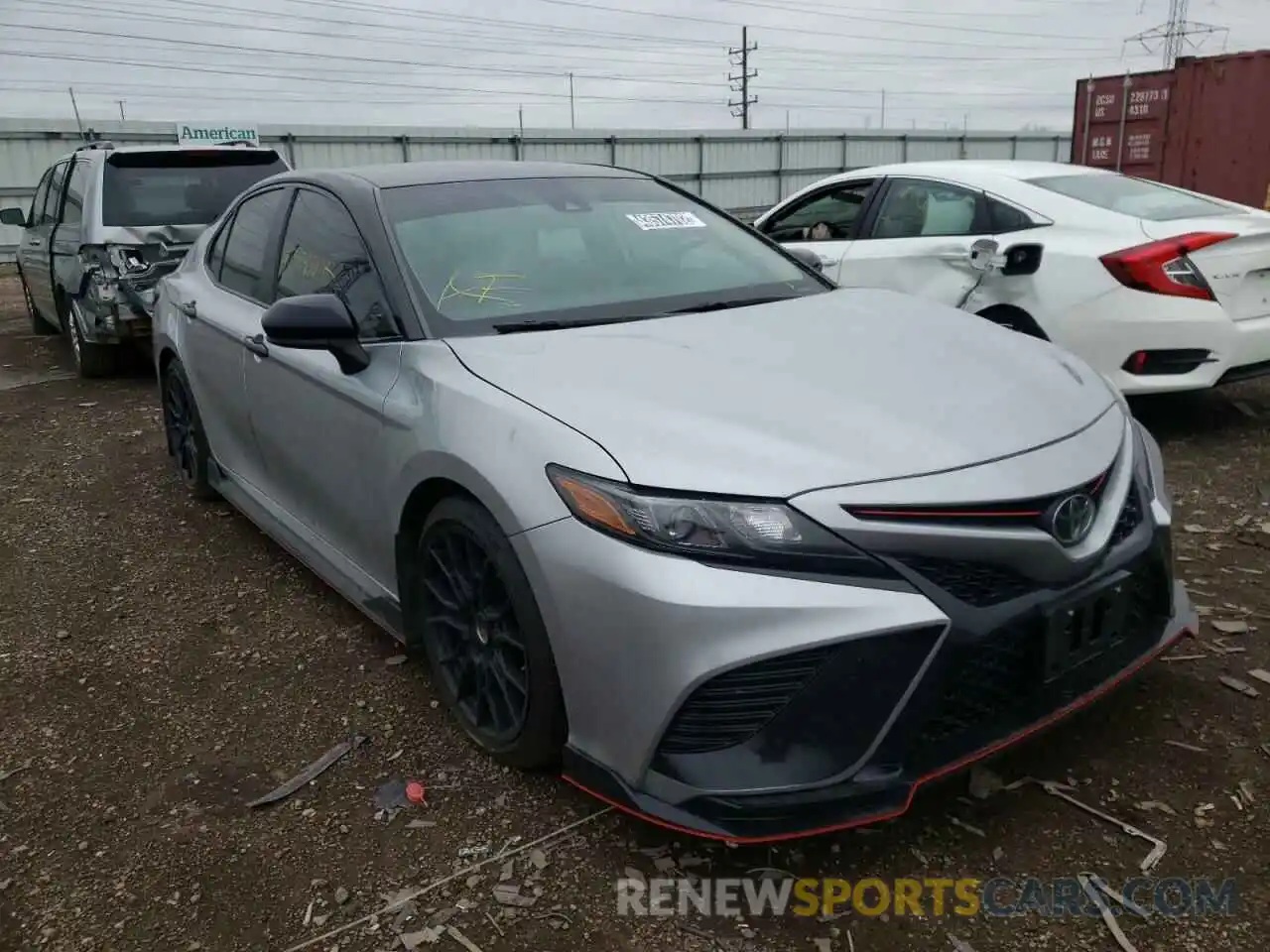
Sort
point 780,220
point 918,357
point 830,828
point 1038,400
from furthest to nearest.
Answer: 1. point 780,220
2. point 918,357
3. point 1038,400
4. point 830,828

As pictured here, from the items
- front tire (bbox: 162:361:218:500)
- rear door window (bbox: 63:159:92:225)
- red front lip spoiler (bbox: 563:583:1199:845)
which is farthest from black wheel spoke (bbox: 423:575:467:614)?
rear door window (bbox: 63:159:92:225)

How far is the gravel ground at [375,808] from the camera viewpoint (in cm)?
212

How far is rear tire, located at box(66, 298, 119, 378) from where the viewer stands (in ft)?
25.4

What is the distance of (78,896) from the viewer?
228 centimetres

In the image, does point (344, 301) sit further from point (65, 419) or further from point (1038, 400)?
point (65, 419)

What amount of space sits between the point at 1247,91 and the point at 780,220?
6.86 meters

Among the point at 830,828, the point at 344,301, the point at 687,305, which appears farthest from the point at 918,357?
the point at 344,301

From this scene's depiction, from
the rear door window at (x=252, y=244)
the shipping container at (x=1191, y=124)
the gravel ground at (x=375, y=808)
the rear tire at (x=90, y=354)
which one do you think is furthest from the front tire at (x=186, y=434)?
the shipping container at (x=1191, y=124)

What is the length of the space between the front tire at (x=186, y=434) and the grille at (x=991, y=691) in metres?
3.45

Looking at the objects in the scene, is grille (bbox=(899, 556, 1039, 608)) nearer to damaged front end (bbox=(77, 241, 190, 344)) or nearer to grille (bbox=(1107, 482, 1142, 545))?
grille (bbox=(1107, 482, 1142, 545))

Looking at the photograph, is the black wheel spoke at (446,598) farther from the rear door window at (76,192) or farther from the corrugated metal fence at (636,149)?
the corrugated metal fence at (636,149)

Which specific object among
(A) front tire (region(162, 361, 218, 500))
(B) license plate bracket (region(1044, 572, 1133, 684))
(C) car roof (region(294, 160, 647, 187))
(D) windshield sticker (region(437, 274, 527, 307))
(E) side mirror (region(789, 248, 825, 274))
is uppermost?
(C) car roof (region(294, 160, 647, 187))

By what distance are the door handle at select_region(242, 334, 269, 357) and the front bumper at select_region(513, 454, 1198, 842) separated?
1.88 meters

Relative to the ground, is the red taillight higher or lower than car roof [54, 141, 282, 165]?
lower
